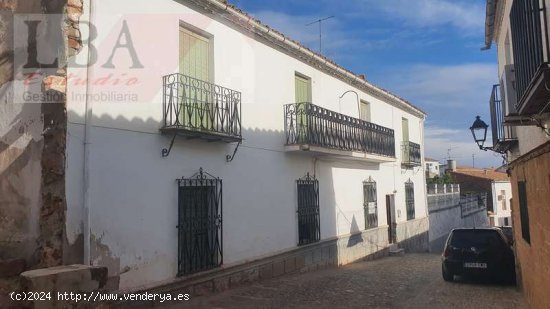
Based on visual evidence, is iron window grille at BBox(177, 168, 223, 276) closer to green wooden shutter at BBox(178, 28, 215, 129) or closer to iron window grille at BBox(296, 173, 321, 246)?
green wooden shutter at BBox(178, 28, 215, 129)

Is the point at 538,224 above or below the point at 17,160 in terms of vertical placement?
below

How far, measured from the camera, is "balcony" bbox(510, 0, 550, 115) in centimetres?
332

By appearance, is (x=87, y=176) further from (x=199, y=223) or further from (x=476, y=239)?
(x=476, y=239)

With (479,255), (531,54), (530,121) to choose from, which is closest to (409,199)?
(479,255)

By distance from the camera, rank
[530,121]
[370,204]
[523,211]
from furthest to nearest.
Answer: [370,204], [523,211], [530,121]

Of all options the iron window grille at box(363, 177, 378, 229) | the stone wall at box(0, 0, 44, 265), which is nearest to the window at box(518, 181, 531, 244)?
the stone wall at box(0, 0, 44, 265)

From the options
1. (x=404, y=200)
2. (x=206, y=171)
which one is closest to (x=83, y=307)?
(x=206, y=171)

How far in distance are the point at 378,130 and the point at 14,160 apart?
39.1 feet

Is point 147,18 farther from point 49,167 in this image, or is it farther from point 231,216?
point 231,216

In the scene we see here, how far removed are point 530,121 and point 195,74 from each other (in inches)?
229

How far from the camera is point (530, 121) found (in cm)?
479

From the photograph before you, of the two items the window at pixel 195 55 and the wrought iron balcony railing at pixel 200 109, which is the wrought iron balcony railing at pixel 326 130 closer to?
the wrought iron balcony railing at pixel 200 109

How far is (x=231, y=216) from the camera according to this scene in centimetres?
906

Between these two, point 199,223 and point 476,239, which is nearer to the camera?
point 199,223
